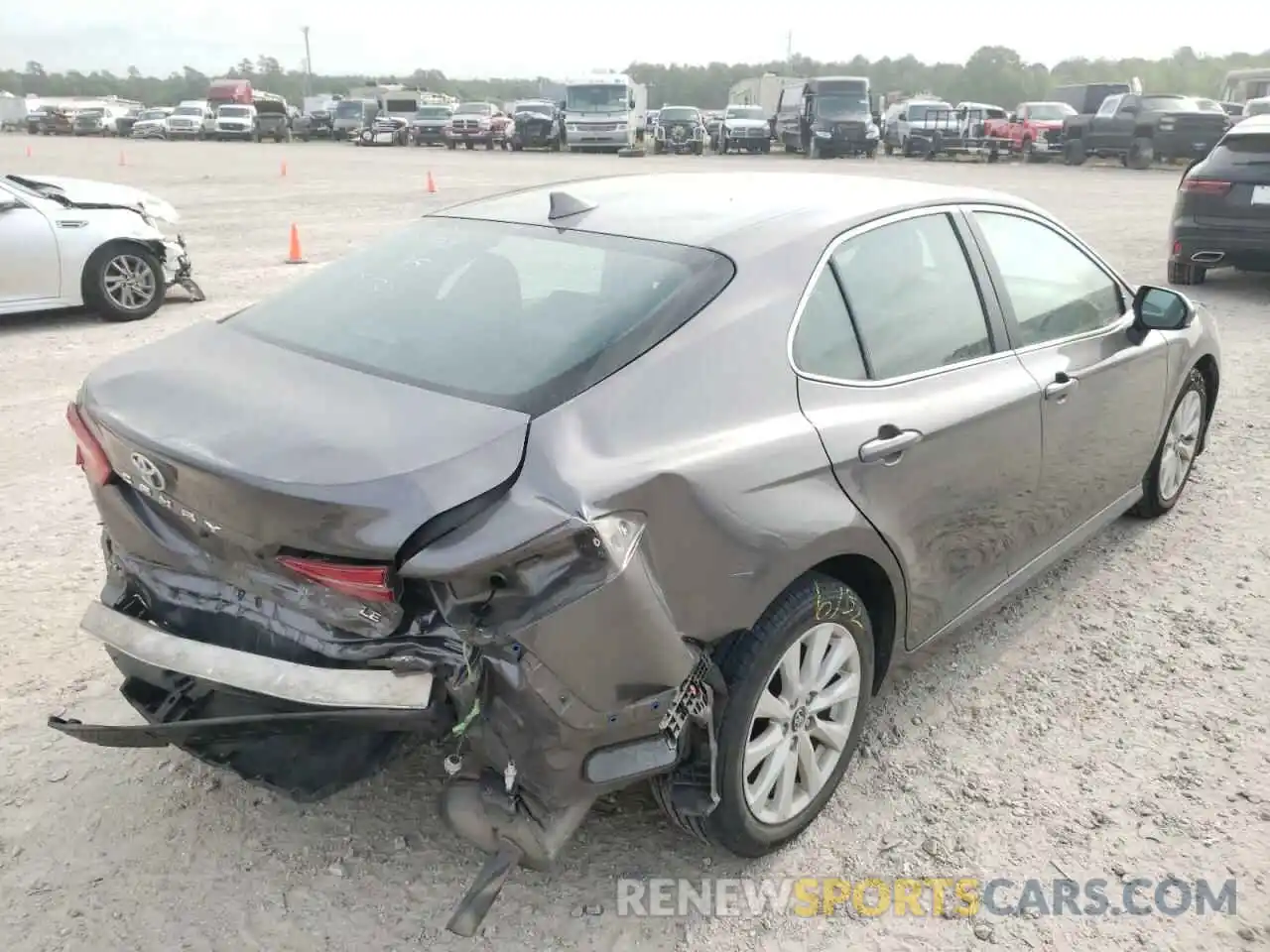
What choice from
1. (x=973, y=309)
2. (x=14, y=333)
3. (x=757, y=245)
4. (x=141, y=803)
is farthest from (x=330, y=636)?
(x=14, y=333)

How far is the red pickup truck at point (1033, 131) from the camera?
31.6 meters

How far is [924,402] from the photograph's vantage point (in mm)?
3010

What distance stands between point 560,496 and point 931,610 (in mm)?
1522

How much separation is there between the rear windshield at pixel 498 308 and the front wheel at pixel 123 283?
6.56 meters

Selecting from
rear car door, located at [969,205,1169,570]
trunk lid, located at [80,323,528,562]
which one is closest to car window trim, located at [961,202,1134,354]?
rear car door, located at [969,205,1169,570]

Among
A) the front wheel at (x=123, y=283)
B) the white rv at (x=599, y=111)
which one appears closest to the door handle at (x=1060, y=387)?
the front wheel at (x=123, y=283)

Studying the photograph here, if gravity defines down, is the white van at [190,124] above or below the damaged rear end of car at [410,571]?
below

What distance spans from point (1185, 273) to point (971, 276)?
8.75 metres

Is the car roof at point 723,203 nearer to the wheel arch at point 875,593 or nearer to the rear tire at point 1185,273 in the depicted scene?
the wheel arch at point 875,593

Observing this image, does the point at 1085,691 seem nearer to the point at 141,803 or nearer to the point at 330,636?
the point at 330,636

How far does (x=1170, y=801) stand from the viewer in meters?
3.01

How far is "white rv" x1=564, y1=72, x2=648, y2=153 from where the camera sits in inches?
1415

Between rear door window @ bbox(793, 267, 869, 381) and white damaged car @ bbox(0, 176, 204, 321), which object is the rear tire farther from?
white damaged car @ bbox(0, 176, 204, 321)

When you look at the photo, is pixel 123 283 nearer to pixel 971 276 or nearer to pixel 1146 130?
pixel 971 276
